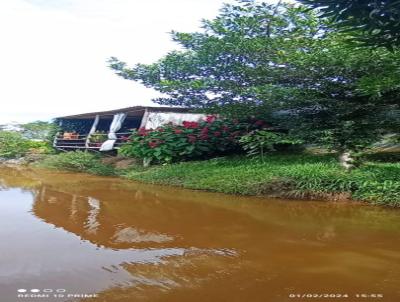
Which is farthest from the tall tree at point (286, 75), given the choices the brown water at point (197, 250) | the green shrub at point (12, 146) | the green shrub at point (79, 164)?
the green shrub at point (12, 146)

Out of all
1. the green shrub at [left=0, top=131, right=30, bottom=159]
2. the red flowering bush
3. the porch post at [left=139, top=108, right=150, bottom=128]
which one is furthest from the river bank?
the green shrub at [left=0, top=131, right=30, bottom=159]

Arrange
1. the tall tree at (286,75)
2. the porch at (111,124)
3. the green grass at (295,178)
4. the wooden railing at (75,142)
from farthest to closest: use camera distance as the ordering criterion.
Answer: the wooden railing at (75,142)
the porch at (111,124)
the tall tree at (286,75)
the green grass at (295,178)

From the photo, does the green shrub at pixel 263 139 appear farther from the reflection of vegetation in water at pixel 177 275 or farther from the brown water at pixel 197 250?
the reflection of vegetation in water at pixel 177 275

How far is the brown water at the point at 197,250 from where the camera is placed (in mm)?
3379

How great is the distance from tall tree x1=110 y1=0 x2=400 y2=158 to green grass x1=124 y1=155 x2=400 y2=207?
3.03 feet

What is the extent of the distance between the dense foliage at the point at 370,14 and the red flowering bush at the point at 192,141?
9240 mm

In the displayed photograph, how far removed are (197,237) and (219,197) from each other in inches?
132

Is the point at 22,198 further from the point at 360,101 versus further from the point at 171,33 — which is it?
the point at 360,101

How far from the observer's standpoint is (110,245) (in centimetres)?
475

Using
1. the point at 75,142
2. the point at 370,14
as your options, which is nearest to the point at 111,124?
the point at 75,142

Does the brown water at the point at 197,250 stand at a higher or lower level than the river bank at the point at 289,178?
lower

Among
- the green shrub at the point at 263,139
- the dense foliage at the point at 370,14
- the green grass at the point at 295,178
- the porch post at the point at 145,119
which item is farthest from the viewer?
the porch post at the point at 145,119

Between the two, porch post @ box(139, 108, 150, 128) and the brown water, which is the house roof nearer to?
porch post @ box(139, 108, 150, 128)

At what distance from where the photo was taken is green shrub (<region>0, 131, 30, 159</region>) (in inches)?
783
